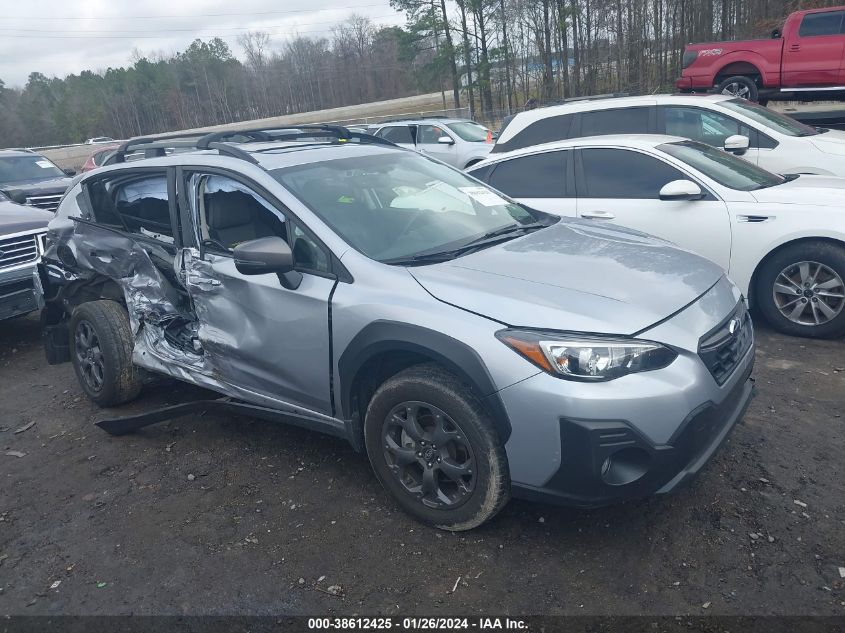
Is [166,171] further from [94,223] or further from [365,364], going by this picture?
[365,364]

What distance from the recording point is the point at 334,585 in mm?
2865

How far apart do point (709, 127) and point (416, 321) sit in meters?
5.62

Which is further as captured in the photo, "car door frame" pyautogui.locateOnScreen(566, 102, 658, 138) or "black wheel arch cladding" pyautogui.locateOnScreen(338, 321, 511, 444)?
"car door frame" pyautogui.locateOnScreen(566, 102, 658, 138)

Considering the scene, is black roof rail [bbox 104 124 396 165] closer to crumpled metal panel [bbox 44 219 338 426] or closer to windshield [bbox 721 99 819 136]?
crumpled metal panel [bbox 44 219 338 426]

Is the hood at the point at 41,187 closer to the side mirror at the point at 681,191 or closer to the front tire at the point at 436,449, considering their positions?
the side mirror at the point at 681,191

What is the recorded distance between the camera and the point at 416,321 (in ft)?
9.66

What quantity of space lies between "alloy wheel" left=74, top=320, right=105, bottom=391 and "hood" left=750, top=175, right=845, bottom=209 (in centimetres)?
507

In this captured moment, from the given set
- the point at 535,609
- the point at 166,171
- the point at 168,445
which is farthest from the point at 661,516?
the point at 166,171

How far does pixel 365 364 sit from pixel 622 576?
1.45m

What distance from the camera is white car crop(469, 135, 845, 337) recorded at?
4.93 meters

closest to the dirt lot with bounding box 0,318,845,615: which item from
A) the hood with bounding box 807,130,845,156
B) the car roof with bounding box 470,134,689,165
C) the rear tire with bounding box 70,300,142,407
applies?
the rear tire with bounding box 70,300,142,407

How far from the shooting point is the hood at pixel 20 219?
6.69m

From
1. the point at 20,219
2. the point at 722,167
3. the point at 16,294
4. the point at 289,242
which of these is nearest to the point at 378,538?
the point at 289,242

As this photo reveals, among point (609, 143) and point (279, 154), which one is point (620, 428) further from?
point (609, 143)
